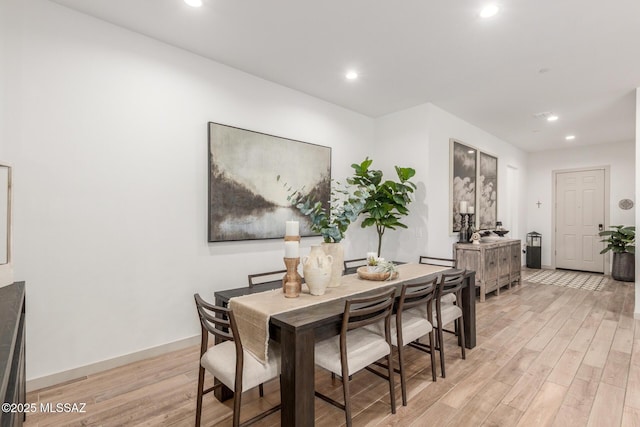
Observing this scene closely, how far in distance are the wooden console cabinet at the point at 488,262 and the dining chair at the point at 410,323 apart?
256 cm

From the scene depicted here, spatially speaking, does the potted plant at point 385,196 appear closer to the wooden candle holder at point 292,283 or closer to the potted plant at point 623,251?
the wooden candle holder at point 292,283

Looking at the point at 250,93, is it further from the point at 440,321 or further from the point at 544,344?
the point at 544,344

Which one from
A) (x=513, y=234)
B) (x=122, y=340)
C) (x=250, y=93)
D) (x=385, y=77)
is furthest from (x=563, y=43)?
(x=513, y=234)

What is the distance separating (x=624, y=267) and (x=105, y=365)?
816 centimetres

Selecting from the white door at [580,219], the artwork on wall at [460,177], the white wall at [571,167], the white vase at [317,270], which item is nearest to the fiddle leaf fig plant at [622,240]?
the white wall at [571,167]

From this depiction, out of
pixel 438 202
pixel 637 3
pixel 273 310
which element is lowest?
pixel 273 310

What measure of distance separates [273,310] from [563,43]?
3388 millimetres

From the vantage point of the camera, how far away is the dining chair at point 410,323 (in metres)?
2.24

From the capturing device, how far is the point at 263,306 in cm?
196

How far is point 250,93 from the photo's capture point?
11.9 feet

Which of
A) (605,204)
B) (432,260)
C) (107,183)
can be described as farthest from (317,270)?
(605,204)

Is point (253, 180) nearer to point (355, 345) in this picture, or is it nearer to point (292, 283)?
point (292, 283)

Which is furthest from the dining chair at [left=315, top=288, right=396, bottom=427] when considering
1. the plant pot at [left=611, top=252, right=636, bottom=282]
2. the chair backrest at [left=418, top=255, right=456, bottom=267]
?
the plant pot at [left=611, top=252, right=636, bottom=282]

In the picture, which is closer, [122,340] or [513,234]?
[122,340]
